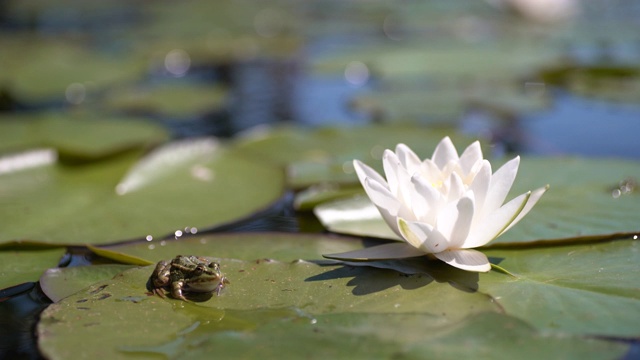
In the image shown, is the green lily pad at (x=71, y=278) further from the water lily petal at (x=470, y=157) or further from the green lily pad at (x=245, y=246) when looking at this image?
the water lily petal at (x=470, y=157)

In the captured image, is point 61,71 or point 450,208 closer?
point 450,208

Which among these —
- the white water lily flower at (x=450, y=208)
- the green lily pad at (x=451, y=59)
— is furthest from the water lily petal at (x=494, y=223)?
the green lily pad at (x=451, y=59)

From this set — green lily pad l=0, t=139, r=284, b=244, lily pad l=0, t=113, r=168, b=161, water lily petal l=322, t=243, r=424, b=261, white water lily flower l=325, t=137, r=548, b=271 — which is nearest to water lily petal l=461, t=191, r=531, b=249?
white water lily flower l=325, t=137, r=548, b=271

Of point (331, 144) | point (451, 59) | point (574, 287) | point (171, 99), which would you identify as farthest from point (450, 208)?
point (451, 59)

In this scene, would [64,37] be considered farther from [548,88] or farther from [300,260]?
[300,260]

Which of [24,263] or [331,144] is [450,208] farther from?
[331,144]

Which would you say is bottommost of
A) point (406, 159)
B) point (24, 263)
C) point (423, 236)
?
point (24, 263)

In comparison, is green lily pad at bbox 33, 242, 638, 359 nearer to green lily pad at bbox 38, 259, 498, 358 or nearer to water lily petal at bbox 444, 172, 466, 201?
green lily pad at bbox 38, 259, 498, 358
